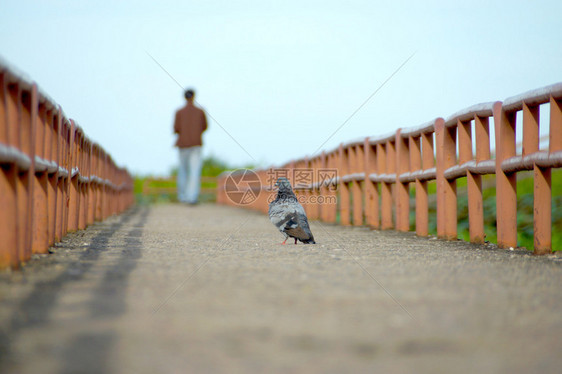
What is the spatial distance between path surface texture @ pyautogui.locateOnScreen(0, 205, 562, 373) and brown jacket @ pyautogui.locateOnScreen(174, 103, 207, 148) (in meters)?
11.2

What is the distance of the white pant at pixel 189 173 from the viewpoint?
53.3 ft

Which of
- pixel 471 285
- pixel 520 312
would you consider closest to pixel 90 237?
pixel 471 285

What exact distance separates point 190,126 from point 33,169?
11.7 m

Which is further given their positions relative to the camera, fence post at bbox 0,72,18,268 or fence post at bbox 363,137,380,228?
fence post at bbox 363,137,380,228

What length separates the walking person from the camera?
1595 cm

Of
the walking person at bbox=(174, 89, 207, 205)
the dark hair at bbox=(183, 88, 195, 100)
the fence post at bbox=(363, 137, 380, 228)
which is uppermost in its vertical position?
the dark hair at bbox=(183, 88, 195, 100)

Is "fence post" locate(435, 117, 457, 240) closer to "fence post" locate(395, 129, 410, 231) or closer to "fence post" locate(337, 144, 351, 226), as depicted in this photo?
"fence post" locate(395, 129, 410, 231)

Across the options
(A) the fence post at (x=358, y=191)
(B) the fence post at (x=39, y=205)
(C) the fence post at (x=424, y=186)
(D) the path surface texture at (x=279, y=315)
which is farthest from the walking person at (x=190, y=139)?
(D) the path surface texture at (x=279, y=315)

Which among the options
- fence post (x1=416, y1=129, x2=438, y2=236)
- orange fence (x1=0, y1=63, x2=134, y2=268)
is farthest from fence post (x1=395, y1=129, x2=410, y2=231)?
orange fence (x1=0, y1=63, x2=134, y2=268)

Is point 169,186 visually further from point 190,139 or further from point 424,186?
point 424,186

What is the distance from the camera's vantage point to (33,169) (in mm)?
4332

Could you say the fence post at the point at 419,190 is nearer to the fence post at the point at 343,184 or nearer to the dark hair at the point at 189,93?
the fence post at the point at 343,184

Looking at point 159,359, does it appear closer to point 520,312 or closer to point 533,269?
point 520,312

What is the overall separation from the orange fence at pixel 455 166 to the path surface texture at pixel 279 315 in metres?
0.84
